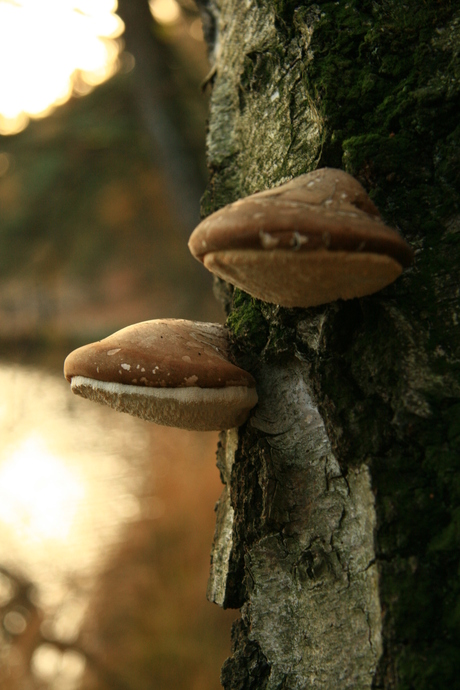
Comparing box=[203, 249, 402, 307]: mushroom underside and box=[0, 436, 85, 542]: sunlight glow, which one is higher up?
box=[203, 249, 402, 307]: mushroom underside

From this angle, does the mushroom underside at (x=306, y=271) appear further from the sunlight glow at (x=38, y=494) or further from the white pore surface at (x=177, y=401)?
the sunlight glow at (x=38, y=494)

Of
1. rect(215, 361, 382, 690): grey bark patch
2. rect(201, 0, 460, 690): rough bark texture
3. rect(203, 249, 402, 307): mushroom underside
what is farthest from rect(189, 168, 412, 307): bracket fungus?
rect(215, 361, 382, 690): grey bark patch

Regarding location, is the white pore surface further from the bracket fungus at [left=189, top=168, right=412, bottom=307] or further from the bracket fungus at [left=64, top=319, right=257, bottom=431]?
the bracket fungus at [left=189, top=168, right=412, bottom=307]

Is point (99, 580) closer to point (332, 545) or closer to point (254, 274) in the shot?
point (332, 545)

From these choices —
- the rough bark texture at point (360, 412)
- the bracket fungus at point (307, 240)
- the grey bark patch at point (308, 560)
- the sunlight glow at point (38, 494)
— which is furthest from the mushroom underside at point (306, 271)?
the sunlight glow at point (38, 494)

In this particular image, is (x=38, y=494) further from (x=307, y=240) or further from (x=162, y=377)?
(x=307, y=240)

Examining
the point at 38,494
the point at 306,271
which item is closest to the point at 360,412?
the point at 306,271
